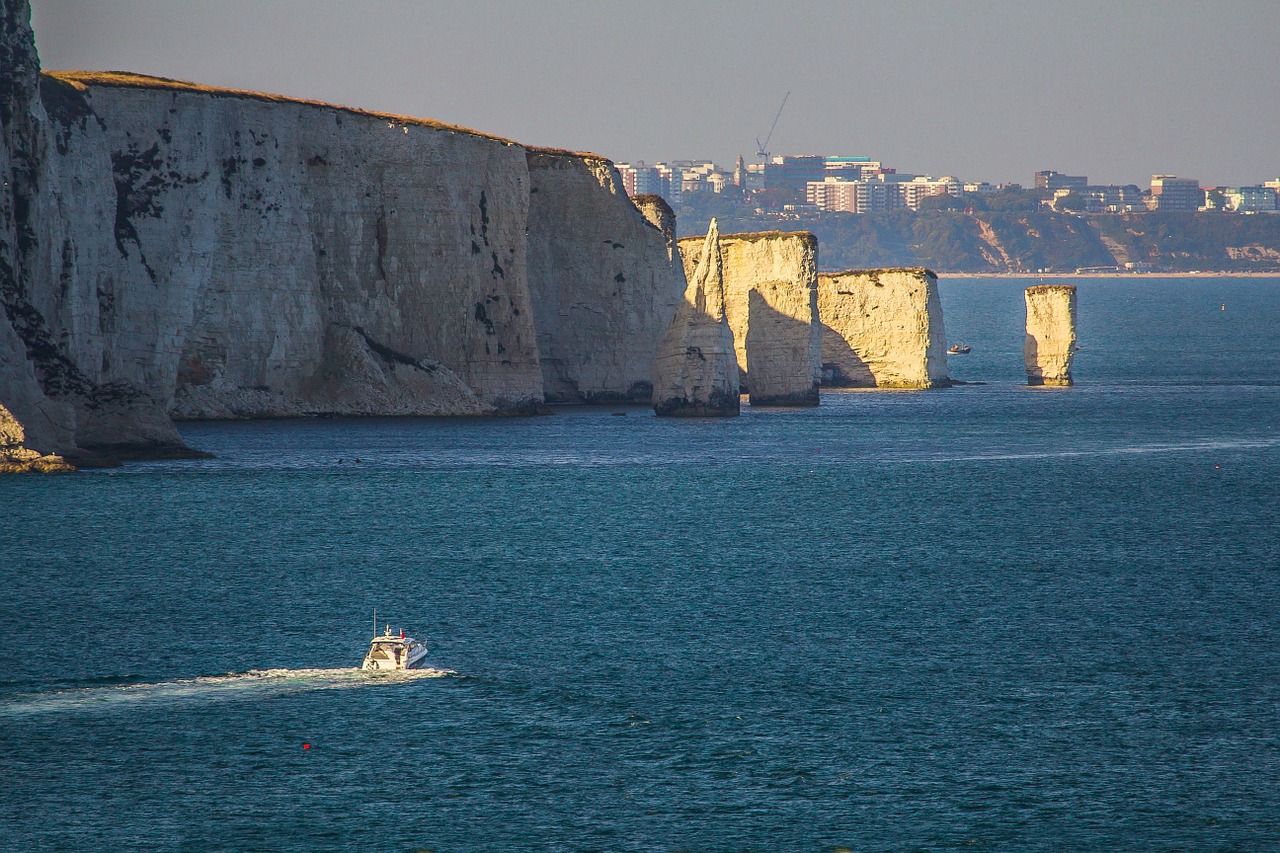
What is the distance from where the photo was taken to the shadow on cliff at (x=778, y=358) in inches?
3393

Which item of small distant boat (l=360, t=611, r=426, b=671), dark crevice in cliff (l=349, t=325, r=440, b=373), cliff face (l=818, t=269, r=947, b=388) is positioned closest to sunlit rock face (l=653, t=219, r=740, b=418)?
dark crevice in cliff (l=349, t=325, r=440, b=373)

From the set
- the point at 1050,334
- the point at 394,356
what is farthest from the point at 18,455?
the point at 1050,334

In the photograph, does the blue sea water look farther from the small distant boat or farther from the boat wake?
the small distant boat

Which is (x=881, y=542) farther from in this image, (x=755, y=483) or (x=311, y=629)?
(x=311, y=629)

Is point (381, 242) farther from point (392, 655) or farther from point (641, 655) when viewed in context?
point (392, 655)

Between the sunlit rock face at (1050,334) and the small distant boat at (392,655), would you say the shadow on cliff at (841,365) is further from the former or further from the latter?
the small distant boat at (392,655)

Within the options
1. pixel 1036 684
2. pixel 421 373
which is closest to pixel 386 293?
pixel 421 373

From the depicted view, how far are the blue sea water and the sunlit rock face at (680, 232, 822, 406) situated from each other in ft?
83.1

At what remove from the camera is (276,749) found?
2530 cm

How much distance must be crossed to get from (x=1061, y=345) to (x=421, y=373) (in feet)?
146

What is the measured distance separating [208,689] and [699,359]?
52.7 m

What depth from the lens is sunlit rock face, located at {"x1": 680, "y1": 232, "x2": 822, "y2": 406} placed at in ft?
283

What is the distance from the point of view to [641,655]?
31453mm

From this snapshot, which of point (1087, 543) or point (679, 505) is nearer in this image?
point (1087, 543)
